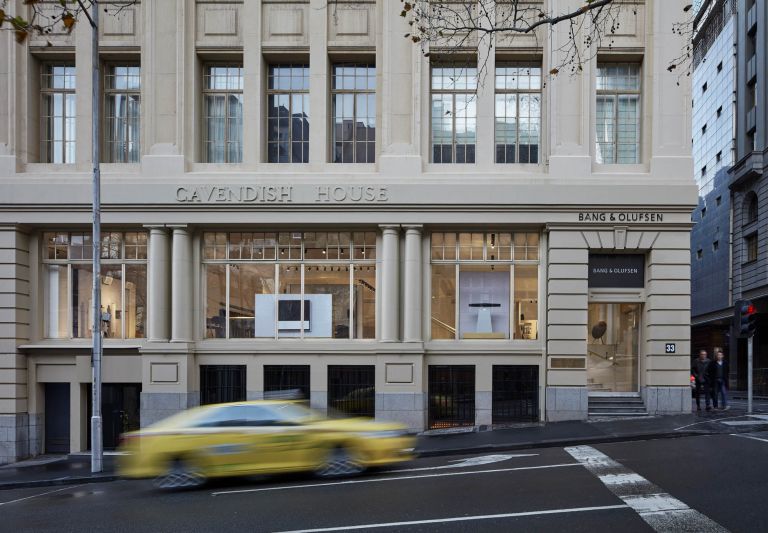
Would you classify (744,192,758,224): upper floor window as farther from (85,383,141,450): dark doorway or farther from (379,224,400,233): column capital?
(85,383,141,450): dark doorway

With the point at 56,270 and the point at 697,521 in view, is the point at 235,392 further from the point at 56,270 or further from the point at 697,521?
the point at 697,521

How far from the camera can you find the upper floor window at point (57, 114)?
67.2 ft

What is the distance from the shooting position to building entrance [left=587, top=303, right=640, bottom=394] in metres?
19.5

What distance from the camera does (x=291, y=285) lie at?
787 inches

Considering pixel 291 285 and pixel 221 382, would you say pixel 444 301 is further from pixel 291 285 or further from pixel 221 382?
pixel 221 382

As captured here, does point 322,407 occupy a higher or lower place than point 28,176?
lower

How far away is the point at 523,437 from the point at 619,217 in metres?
7.05

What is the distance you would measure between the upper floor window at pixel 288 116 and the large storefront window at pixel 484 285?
4944 mm

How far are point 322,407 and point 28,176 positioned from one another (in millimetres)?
11058

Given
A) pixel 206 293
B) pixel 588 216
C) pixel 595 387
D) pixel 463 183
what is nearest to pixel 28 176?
pixel 206 293

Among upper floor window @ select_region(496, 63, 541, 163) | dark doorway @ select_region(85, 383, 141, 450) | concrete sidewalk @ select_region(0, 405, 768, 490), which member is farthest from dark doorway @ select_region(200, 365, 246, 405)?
upper floor window @ select_region(496, 63, 541, 163)

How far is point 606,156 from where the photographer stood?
19.6 m

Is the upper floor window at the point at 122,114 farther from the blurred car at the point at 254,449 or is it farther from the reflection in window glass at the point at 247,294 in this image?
the blurred car at the point at 254,449

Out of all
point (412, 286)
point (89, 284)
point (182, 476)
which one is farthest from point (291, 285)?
point (182, 476)
